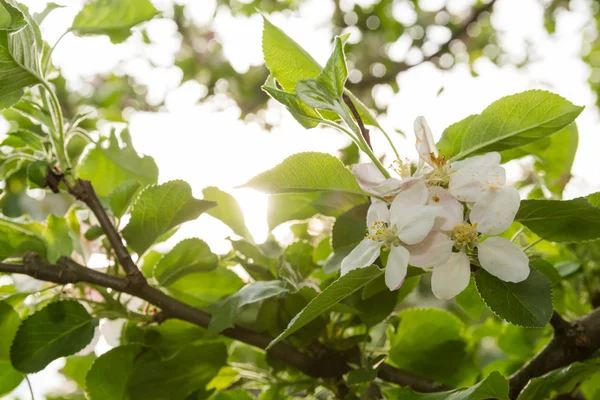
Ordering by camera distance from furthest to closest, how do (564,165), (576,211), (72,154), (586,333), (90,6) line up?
(72,154) → (564,165) → (90,6) → (586,333) → (576,211)

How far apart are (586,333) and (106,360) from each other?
0.45 m

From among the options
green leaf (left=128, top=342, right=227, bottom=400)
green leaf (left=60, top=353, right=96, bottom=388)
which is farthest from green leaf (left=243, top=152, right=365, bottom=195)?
green leaf (left=60, top=353, right=96, bottom=388)

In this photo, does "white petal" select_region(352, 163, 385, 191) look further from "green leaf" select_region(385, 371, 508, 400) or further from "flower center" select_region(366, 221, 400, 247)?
"green leaf" select_region(385, 371, 508, 400)

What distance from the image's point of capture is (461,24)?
2.21 m

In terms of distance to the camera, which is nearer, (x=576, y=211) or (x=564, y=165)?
(x=576, y=211)

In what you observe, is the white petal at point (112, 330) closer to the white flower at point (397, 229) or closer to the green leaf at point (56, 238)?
the green leaf at point (56, 238)

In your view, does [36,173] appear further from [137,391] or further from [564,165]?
[564,165]

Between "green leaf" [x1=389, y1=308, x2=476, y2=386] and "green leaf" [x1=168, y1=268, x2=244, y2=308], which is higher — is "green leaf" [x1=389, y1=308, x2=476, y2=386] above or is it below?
below

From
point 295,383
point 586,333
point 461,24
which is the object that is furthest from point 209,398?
point 461,24

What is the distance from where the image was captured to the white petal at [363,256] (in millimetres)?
430

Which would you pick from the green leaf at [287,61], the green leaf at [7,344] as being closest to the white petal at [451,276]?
the green leaf at [287,61]

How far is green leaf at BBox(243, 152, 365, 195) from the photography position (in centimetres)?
44

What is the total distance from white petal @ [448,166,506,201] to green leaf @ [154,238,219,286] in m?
0.28

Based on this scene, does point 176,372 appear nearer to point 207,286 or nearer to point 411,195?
point 207,286
